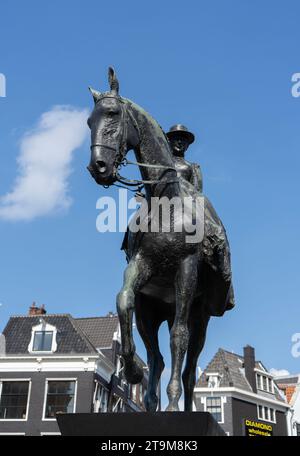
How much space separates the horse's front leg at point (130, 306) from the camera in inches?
195

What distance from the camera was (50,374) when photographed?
31953 mm

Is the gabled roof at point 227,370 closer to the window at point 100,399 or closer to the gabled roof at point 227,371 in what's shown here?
the gabled roof at point 227,371

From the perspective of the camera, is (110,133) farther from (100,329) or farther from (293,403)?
(293,403)

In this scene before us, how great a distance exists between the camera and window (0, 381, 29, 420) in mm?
31062

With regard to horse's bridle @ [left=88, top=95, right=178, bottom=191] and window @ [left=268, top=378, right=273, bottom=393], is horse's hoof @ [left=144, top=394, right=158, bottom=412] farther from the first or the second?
window @ [left=268, top=378, right=273, bottom=393]

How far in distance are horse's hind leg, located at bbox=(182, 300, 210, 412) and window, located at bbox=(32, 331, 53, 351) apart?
28.2m

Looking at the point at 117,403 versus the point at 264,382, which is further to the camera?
the point at 264,382

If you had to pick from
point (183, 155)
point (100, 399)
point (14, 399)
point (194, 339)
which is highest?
point (100, 399)

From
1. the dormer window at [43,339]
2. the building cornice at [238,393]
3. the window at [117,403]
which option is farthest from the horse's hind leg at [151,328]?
the building cornice at [238,393]

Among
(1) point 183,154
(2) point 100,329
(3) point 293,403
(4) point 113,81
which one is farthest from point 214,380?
(4) point 113,81

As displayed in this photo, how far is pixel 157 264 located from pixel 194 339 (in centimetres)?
114

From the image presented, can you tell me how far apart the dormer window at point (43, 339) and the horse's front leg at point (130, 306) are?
94.1 feet

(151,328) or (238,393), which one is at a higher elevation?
(238,393)
